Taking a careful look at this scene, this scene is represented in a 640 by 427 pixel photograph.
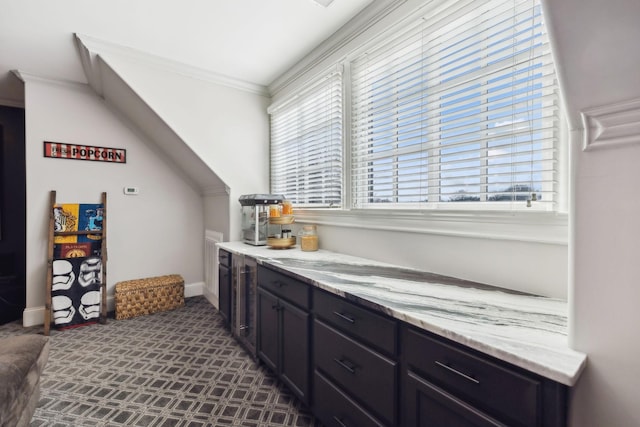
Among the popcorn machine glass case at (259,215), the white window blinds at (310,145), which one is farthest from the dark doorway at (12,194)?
the white window blinds at (310,145)

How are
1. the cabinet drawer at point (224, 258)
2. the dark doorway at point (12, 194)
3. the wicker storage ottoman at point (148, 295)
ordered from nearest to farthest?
the cabinet drawer at point (224, 258) < the wicker storage ottoman at point (148, 295) < the dark doorway at point (12, 194)

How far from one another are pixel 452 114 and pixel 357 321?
4.00 ft

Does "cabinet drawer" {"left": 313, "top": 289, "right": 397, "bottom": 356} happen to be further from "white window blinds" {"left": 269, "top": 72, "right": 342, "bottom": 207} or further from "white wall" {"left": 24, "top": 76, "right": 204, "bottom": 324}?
"white wall" {"left": 24, "top": 76, "right": 204, "bottom": 324}

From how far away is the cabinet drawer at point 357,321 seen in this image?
1179 mm

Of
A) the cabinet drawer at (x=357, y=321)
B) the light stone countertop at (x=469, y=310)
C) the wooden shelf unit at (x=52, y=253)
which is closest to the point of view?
the light stone countertop at (x=469, y=310)

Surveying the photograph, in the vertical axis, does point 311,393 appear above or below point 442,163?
below

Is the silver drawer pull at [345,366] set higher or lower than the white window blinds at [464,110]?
lower

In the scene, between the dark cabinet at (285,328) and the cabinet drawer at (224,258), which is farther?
the cabinet drawer at (224,258)

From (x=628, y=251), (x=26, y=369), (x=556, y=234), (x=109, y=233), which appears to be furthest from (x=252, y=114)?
(x=628, y=251)

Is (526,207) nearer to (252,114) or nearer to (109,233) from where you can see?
(252,114)

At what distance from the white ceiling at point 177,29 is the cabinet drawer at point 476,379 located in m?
2.20

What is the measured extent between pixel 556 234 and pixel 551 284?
223 millimetres

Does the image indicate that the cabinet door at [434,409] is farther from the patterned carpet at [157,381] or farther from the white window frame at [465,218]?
the patterned carpet at [157,381]

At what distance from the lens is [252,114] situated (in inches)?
135
